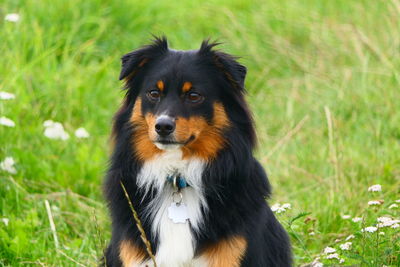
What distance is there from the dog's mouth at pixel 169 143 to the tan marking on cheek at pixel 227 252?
534mm

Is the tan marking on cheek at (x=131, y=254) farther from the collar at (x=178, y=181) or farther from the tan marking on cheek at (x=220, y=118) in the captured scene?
the tan marking on cheek at (x=220, y=118)

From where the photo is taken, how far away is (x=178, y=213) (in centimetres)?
377

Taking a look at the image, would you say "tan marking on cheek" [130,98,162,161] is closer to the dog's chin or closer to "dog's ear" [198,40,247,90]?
the dog's chin

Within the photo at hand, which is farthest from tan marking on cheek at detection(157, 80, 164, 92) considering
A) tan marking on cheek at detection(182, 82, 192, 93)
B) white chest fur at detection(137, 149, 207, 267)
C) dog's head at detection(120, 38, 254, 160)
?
white chest fur at detection(137, 149, 207, 267)

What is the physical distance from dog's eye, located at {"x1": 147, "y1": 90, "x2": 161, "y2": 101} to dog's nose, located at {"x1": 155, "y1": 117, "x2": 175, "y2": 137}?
0.23 meters

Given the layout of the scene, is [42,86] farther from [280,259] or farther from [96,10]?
[280,259]

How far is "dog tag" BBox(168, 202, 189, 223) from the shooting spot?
12.3 feet

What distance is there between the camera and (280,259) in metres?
4.15

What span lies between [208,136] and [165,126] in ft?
0.94

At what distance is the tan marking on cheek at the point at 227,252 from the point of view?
3.64m

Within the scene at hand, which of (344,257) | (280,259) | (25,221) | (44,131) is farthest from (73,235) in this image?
(344,257)

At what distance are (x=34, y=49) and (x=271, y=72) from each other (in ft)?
9.04

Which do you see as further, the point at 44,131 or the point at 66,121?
the point at 66,121

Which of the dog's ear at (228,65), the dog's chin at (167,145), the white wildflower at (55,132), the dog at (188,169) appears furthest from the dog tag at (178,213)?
the white wildflower at (55,132)
